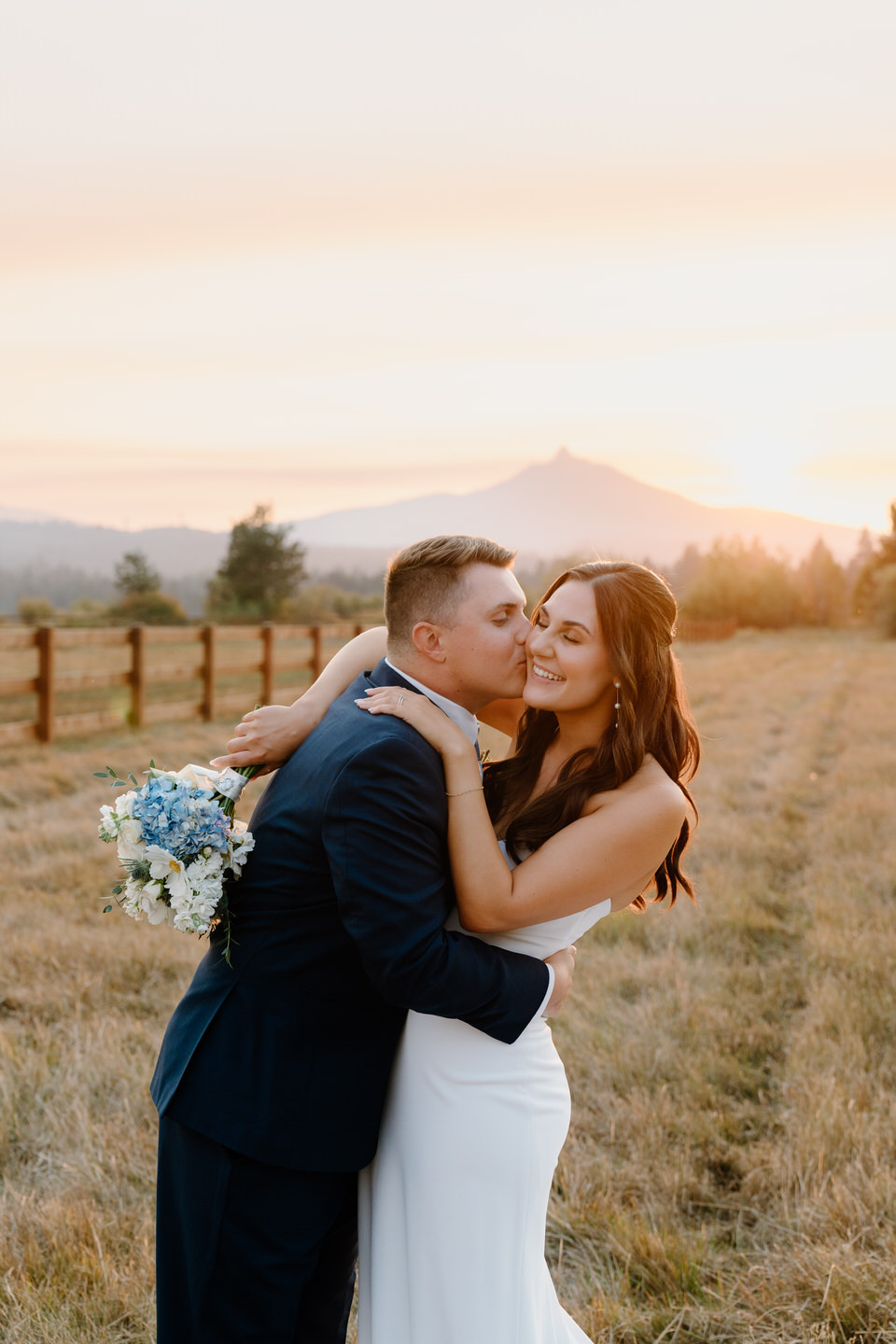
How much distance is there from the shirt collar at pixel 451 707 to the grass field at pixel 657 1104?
1.93m

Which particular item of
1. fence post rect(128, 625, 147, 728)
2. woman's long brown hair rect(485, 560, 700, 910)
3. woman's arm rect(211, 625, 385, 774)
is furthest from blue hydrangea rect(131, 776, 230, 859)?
fence post rect(128, 625, 147, 728)

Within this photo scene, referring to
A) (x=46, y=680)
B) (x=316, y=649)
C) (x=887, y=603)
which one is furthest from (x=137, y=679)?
(x=887, y=603)

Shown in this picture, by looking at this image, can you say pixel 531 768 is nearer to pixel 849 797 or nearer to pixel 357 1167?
pixel 357 1167

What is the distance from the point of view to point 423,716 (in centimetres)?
242

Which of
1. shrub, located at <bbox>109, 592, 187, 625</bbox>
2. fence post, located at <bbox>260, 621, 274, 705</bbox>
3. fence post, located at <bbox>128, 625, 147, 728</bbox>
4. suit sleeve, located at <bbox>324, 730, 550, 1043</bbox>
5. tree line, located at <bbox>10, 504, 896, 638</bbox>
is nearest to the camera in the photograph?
suit sleeve, located at <bbox>324, 730, 550, 1043</bbox>

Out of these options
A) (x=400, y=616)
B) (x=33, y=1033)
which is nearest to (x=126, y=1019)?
(x=33, y=1033)

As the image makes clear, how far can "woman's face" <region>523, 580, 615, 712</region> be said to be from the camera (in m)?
2.83

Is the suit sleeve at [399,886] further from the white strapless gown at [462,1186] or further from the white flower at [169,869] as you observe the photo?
the white flower at [169,869]

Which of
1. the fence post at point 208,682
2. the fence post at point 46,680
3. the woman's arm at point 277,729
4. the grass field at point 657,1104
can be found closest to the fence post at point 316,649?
the fence post at point 208,682

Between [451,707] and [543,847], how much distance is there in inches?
16.3

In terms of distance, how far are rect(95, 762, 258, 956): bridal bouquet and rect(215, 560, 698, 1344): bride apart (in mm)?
360

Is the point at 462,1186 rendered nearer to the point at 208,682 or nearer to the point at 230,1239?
the point at 230,1239

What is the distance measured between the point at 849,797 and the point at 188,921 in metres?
9.75

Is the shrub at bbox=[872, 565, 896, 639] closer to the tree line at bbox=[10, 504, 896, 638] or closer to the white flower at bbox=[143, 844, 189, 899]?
the tree line at bbox=[10, 504, 896, 638]
